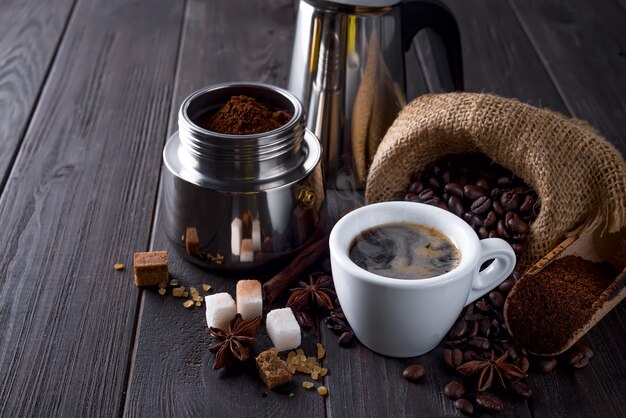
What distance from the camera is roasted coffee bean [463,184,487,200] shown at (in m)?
1.31

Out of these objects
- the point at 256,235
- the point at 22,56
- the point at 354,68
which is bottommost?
the point at 22,56

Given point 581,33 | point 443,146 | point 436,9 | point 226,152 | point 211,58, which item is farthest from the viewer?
point 581,33

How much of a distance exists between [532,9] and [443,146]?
1086 mm

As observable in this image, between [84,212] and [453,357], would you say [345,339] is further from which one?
[84,212]

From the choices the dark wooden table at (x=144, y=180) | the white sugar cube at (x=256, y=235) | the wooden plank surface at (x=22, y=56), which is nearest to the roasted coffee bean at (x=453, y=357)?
the dark wooden table at (x=144, y=180)

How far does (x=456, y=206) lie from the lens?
1.31 metres

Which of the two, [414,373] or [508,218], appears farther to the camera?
[508,218]

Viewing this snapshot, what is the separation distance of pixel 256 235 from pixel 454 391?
0.39 meters

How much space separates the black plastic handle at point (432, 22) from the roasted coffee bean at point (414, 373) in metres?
0.67

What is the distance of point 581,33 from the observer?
7.14 feet

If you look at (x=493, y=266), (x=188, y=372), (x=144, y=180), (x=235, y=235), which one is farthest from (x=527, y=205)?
(x=144, y=180)

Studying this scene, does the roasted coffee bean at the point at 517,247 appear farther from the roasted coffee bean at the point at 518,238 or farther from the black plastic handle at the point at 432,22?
the black plastic handle at the point at 432,22

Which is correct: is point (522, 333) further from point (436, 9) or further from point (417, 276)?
point (436, 9)

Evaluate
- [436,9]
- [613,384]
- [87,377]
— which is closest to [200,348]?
[87,377]
